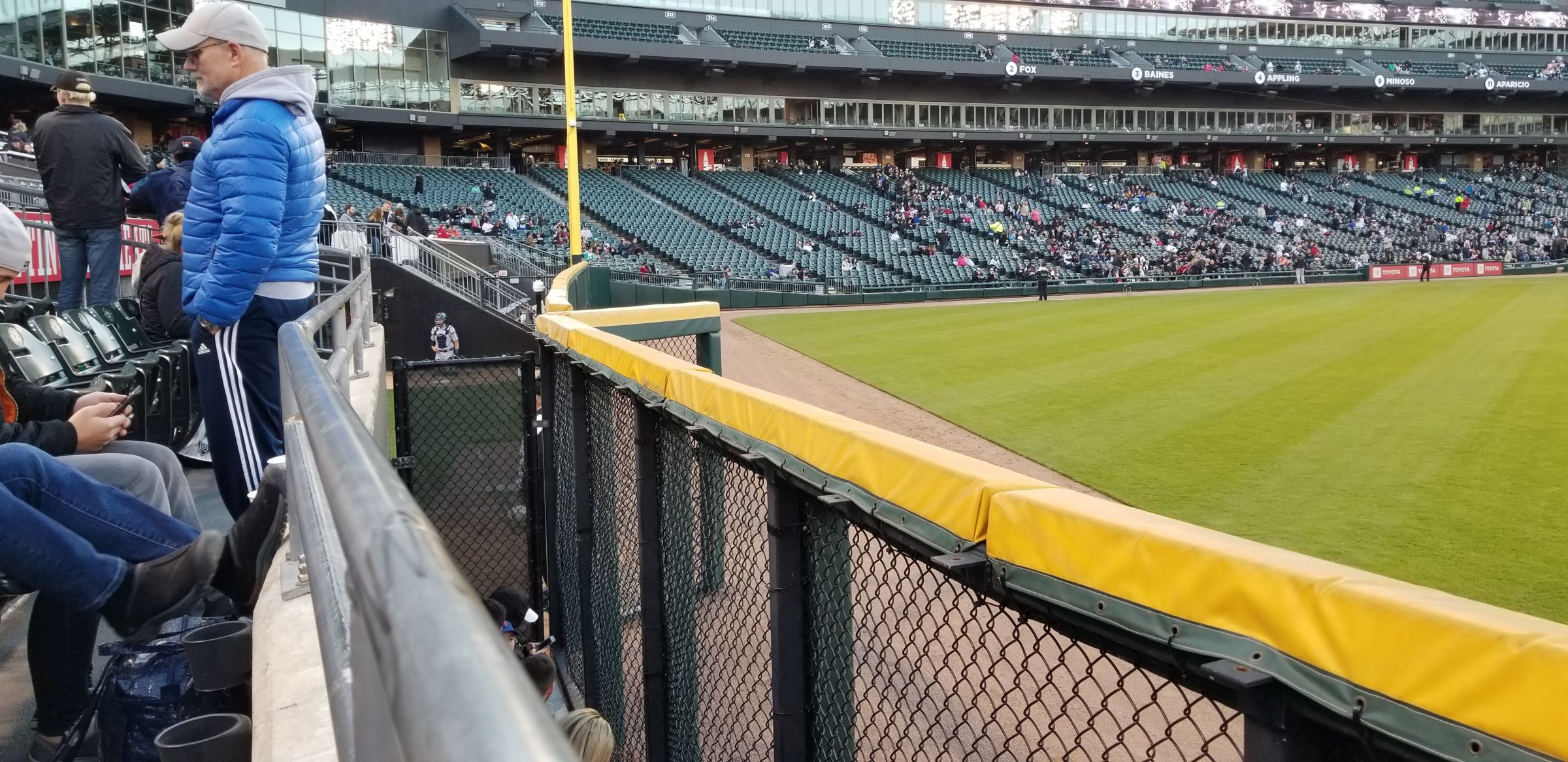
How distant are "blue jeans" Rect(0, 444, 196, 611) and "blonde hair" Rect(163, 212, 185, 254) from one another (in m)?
2.99

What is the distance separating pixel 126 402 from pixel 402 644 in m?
3.99

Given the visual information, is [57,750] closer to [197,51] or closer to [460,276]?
[197,51]

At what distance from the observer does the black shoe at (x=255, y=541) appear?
307 cm

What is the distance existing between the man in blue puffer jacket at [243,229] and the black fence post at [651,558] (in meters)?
1.66

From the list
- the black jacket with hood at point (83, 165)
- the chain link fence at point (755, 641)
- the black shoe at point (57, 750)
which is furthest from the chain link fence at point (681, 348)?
the black shoe at point (57, 750)

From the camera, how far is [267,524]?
10.2 feet

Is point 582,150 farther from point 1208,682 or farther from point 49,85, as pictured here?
point 1208,682

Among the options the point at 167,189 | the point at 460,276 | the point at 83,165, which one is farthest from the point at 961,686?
the point at 460,276

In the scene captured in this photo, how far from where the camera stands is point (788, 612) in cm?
262

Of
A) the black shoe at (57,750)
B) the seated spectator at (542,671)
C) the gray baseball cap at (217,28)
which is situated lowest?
the seated spectator at (542,671)

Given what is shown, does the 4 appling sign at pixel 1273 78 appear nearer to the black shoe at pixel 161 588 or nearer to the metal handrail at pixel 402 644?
the black shoe at pixel 161 588

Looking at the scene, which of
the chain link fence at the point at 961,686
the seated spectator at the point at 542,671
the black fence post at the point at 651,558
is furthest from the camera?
the seated spectator at the point at 542,671

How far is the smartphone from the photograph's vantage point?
3.88 metres

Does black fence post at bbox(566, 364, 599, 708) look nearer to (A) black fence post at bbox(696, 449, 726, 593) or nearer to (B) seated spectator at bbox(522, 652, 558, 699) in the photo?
→ (B) seated spectator at bbox(522, 652, 558, 699)
